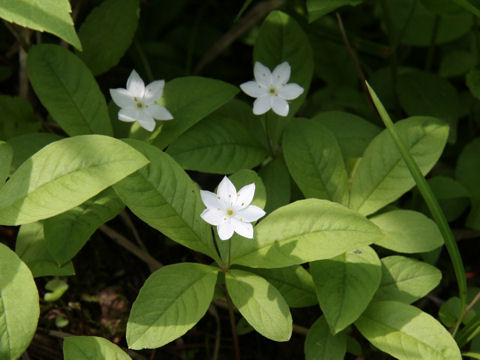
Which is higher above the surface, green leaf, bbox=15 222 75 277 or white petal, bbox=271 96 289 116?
white petal, bbox=271 96 289 116

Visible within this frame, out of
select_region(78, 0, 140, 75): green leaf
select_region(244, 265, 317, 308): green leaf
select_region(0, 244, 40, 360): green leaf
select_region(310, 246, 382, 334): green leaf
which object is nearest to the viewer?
select_region(0, 244, 40, 360): green leaf

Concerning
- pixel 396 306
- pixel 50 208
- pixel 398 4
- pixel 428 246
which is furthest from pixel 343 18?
pixel 50 208

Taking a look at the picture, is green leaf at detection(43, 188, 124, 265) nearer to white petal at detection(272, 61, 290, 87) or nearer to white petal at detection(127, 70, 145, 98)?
white petal at detection(127, 70, 145, 98)

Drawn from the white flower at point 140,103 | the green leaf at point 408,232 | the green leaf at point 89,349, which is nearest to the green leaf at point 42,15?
the white flower at point 140,103

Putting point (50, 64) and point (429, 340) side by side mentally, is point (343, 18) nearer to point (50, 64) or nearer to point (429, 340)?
point (50, 64)

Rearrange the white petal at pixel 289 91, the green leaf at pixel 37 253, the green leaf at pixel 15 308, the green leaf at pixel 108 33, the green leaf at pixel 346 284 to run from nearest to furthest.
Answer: the green leaf at pixel 15 308
the green leaf at pixel 346 284
the green leaf at pixel 37 253
the white petal at pixel 289 91
the green leaf at pixel 108 33

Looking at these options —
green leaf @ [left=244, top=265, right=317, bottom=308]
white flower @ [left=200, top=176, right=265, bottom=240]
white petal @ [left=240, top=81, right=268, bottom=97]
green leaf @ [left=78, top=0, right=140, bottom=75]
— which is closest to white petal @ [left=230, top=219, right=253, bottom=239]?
white flower @ [left=200, top=176, right=265, bottom=240]

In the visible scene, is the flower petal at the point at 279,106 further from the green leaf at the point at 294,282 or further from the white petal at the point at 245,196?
the green leaf at the point at 294,282
